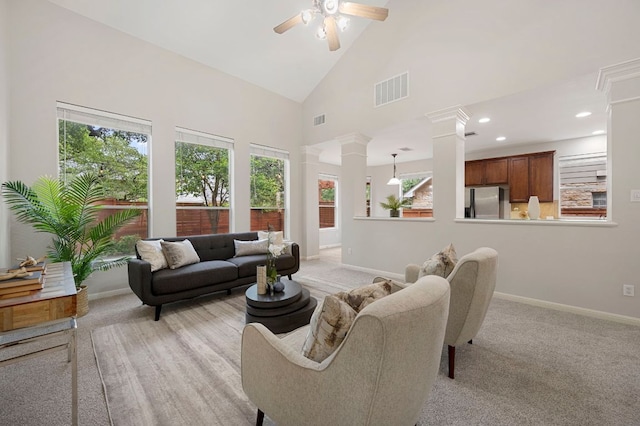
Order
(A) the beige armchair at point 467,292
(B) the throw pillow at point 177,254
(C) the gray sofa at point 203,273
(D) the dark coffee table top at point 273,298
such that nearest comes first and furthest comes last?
(A) the beige armchair at point 467,292 < (D) the dark coffee table top at point 273,298 < (C) the gray sofa at point 203,273 < (B) the throw pillow at point 177,254

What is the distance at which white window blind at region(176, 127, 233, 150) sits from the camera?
4302 mm

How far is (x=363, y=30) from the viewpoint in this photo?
15.8 ft

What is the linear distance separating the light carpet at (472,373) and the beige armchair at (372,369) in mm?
634

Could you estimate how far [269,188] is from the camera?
5.64 m

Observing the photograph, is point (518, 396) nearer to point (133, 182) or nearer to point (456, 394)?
point (456, 394)

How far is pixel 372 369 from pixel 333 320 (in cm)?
24

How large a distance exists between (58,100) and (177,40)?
1.82m

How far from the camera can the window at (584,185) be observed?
5012 millimetres

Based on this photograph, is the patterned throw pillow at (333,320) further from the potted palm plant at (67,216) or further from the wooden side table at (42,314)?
the potted palm plant at (67,216)

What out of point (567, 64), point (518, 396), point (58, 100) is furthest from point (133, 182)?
point (567, 64)

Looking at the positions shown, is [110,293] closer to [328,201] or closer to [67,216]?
[67,216]

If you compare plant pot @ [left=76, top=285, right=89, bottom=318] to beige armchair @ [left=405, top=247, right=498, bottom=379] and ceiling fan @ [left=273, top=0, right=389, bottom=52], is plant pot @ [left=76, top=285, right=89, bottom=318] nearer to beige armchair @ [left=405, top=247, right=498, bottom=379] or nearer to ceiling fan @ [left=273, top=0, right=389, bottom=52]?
beige armchair @ [left=405, top=247, right=498, bottom=379]

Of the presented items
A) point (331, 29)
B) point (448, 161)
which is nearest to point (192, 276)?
point (331, 29)

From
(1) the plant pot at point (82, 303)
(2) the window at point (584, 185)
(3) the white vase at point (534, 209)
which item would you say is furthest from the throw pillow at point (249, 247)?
(2) the window at point (584, 185)
